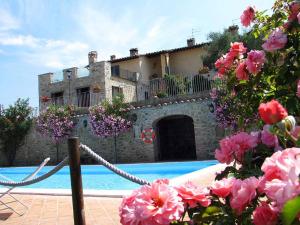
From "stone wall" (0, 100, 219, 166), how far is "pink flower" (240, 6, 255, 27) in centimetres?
1206

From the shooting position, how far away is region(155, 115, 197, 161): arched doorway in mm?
16984

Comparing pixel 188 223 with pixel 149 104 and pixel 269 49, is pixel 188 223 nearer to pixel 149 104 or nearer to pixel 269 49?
pixel 269 49

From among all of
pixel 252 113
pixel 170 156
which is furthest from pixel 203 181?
pixel 170 156

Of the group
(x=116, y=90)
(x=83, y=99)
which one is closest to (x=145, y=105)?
(x=83, y=99)

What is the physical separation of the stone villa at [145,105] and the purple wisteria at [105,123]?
45 cm

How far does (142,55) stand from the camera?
1000 inches

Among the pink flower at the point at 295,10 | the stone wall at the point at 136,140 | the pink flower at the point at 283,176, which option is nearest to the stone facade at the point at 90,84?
the stone wall at the point at 136,140

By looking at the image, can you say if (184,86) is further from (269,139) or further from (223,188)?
(223,188)

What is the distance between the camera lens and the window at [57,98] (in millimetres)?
21969

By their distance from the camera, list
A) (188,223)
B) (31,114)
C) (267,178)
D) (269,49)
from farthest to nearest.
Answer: (31,114)
(269,49)
(188,223)
(267,178)

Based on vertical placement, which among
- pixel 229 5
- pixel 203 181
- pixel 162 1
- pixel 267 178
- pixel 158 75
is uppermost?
pixel 158 75

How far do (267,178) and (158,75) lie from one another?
82.8 feet

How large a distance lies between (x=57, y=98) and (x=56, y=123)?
16.0 ft

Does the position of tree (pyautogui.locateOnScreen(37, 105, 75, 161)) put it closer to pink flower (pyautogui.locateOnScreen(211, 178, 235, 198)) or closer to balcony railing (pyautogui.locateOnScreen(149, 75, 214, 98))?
balcony railing (pyautogui.locateOnScreen(149, 75, 214, 98))
